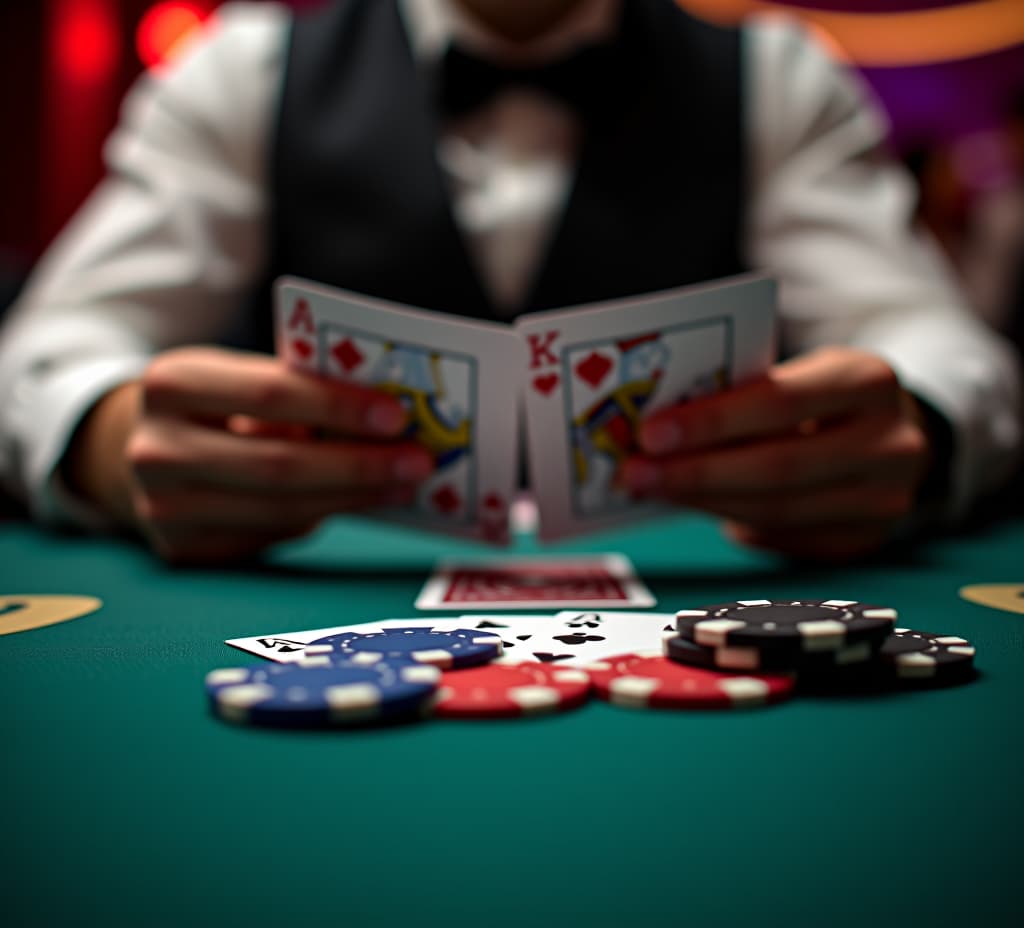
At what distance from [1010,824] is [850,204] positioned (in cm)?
190

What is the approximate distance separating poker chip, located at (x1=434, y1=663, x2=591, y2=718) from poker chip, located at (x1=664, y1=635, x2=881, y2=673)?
104 millimetres

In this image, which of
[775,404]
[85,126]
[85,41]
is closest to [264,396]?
[775,404]

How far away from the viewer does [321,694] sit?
66cm

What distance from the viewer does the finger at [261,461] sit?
1.28 metres

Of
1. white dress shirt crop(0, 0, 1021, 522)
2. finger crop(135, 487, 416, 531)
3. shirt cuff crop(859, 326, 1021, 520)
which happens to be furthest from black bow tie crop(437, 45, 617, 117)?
finger crop(135, 487, 416, 531)

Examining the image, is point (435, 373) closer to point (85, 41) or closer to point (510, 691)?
point (510, 691)

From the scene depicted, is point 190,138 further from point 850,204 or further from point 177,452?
point 850,204

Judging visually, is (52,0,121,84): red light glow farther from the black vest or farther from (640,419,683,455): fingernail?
(640,419,683,455): fingernail

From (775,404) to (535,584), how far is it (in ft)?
A: 1.31

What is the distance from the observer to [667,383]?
1311mm

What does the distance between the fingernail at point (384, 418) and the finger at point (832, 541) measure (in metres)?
0.53

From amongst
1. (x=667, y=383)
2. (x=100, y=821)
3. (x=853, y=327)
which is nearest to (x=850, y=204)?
(x=853, y=327)

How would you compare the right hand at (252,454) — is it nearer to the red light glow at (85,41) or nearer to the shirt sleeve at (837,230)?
the shirt sleeve at (837,230)

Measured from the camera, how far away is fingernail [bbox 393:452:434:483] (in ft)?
4.29
